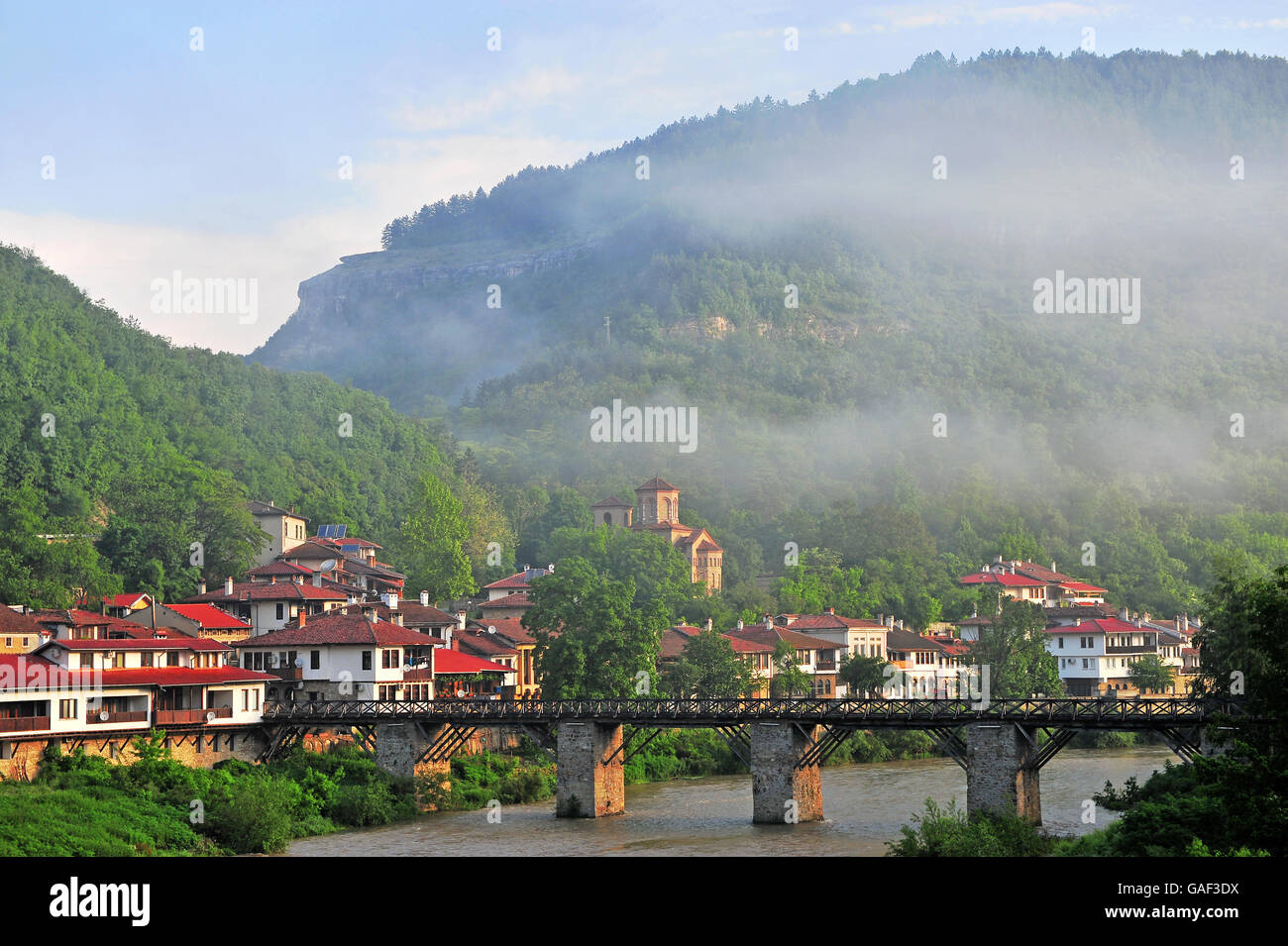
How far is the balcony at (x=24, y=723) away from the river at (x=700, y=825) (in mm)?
10147

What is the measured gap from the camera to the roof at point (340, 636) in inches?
2810

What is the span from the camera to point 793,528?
187125 mm

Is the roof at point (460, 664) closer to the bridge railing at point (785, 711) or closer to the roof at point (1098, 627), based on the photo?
the bridge railing at point (785, 711)

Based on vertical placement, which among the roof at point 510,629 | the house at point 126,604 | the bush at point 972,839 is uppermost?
the house at point 126,604

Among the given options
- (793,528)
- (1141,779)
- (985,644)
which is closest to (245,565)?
(985,644)

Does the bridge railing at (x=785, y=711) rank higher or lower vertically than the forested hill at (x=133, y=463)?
lower

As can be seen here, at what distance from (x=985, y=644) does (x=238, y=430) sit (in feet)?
349

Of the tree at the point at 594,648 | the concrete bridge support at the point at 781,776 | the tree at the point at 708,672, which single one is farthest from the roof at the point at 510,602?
the concrete bridge support at the point at 781,776

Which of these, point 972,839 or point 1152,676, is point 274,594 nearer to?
point 972,839

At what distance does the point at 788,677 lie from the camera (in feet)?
320

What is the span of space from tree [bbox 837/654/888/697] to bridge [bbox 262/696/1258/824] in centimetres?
3505

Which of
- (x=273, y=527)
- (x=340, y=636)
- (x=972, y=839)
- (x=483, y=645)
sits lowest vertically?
(x=972, y=839)

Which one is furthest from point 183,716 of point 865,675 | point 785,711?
point 865,675

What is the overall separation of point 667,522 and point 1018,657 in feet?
218
